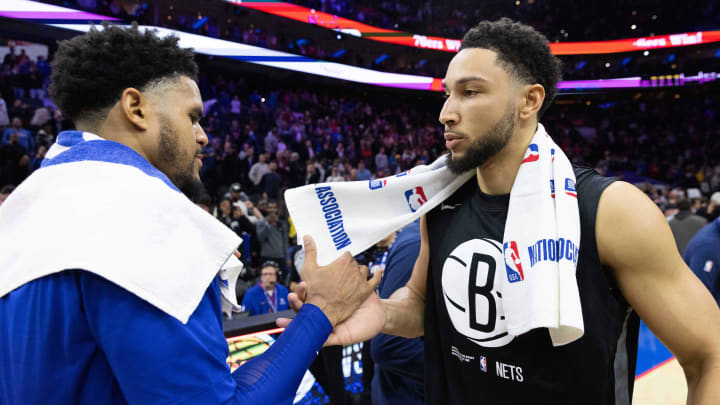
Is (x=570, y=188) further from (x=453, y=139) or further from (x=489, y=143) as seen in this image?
(x=453, y=139)

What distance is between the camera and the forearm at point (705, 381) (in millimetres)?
1340

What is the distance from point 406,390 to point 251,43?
14.6 metres

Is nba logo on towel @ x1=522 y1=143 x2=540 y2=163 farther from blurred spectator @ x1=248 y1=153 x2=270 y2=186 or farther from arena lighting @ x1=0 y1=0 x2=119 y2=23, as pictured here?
arena lighting @ x1=0 y1=0 x2=119 y2=23

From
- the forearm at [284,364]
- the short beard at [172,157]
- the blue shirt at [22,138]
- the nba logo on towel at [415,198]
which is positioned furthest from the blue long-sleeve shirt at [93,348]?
the blue shirt at [22,138]

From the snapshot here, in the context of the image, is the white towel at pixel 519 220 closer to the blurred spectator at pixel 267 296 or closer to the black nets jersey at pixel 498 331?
the black nets jersey at pixel 498 331

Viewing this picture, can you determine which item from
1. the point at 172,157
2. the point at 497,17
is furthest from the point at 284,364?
the point at 497,17

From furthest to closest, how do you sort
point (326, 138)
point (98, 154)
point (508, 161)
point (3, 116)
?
Result: point (326, 138), point (3, 116), point (508, 161), point (98, 154)

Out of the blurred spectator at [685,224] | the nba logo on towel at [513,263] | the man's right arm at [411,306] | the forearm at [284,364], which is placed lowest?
the blurred spectator at [685,224]

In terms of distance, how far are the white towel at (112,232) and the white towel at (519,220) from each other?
752 mm

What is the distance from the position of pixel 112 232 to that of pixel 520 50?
150cm

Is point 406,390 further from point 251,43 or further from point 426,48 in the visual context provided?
point 426,48

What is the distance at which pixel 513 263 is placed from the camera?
157 centimetres

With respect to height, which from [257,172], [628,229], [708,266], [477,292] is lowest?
[708,266]

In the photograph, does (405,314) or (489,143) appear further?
(405,314)
